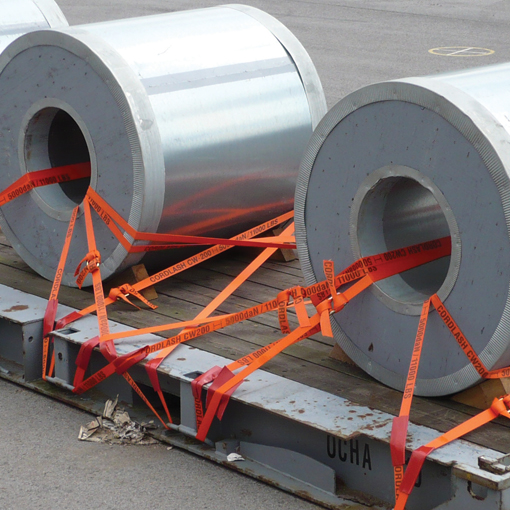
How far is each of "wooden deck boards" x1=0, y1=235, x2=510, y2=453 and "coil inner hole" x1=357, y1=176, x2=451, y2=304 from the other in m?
0.43

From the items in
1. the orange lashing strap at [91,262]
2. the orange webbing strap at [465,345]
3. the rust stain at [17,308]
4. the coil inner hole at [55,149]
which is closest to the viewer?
the orange webbing strap at [465,345]

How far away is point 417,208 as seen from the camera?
4641mm

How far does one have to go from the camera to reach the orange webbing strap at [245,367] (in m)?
4.06

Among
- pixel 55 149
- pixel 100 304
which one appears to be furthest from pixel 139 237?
pixel 55 149

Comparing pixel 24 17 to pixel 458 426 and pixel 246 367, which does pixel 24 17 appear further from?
pixel 458 426

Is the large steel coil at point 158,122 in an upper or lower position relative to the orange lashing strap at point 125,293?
upper

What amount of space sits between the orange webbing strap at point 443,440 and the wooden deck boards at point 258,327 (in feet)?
0.14

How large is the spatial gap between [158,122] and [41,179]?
997mm

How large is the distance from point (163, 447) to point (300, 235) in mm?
1129

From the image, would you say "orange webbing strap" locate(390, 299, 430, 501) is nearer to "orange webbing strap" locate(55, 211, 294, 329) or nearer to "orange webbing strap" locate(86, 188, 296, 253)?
"orange webbing strap" locate(86, 188, 296, 253)

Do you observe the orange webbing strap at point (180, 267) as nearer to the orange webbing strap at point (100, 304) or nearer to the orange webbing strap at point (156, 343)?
the orange webbing strap at point (100, 304)

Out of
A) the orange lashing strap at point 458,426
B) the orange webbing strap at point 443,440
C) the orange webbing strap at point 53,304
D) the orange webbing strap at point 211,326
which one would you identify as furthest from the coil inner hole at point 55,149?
the orange webbing strap at point 443,440

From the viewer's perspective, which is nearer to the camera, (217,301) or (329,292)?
(329,292)

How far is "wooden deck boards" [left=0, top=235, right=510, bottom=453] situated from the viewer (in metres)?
3.92
